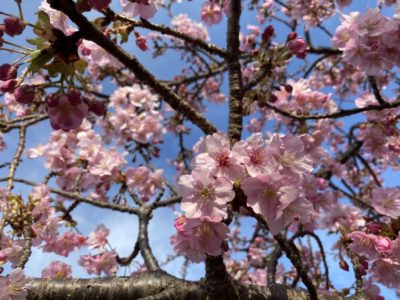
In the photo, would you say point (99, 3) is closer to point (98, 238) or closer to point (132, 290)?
point (132, 290)

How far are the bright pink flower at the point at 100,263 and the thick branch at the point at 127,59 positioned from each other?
232 centimetres

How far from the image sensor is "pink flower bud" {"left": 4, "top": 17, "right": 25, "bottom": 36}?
1.47 metres

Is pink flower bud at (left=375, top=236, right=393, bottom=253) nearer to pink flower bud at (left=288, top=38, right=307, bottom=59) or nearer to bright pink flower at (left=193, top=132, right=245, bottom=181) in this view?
bright pink flower at (left=193, top=132, right=245, bottom=181)

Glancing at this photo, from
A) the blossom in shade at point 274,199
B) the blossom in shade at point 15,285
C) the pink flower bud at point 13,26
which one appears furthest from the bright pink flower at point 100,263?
the pink flower bud at point 13,26

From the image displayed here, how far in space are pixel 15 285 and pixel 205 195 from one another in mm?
1051

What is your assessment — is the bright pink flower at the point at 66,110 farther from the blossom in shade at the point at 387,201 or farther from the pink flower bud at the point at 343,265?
the blossom in shade at the point at 387,201

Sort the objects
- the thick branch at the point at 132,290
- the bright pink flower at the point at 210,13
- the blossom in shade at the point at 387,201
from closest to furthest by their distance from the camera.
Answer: the thick branch at the point at 132,290, the blossom in shade at the point at 387,201, the bright pink flower at the point at 210,13

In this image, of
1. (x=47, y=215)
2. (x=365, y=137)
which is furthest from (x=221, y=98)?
(x=47, y=215)

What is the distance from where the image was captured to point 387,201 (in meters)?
2.74

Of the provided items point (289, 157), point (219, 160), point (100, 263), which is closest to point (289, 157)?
point (289, 157)

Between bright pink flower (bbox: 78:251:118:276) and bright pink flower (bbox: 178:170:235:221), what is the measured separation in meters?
2.39

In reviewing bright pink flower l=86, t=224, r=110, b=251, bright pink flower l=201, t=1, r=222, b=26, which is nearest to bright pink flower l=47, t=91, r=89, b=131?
bright pink flower l=86, t=224, r=110, b=251

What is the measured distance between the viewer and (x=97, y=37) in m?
1.40

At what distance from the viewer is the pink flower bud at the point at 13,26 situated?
147 centimetres
